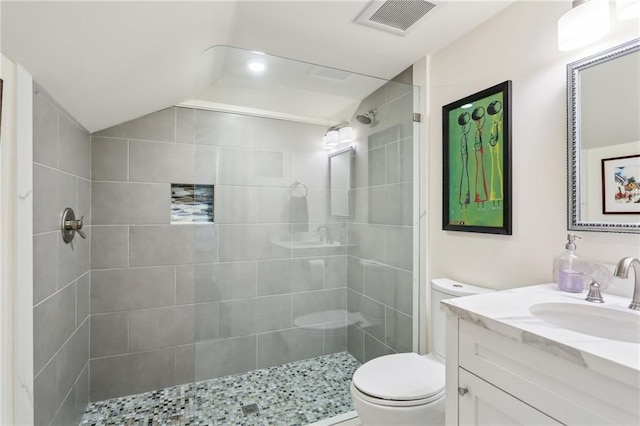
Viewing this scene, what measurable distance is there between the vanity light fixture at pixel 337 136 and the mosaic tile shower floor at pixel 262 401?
54.5 inches

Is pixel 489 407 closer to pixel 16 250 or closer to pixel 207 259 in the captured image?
pixel 207 259

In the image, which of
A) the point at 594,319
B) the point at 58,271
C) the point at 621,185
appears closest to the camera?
the point at 594,319

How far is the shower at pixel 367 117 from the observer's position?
2.08m

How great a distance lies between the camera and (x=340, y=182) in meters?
2.03

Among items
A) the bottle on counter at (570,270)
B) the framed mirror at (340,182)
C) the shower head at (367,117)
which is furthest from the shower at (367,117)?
the bottle on counter at (570,270)

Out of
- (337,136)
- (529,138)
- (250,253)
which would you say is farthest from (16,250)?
(529,138)

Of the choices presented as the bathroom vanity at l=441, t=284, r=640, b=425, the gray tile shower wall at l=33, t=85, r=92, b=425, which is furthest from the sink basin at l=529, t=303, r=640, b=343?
the gray tile shower wall at l=33, t=85, r=92, b=425

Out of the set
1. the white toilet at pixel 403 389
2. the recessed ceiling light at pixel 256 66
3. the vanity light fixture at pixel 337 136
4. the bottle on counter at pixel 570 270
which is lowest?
the white toilet at pixel 403 389

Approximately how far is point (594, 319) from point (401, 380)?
0.82 m

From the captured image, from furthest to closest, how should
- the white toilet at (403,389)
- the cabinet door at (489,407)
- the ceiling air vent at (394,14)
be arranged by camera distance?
the ceiling air vent at (394,14), the white toilet at (403,389), the cabinet door at (489,407)

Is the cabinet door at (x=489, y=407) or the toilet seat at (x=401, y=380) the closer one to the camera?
the cabinet door at (x=489, y=407)

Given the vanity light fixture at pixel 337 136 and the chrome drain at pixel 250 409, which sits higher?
the vanity light fixture at pixel 337 136

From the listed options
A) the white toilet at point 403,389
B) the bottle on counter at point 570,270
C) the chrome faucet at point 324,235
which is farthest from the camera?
the chrome faucet at point 324,235

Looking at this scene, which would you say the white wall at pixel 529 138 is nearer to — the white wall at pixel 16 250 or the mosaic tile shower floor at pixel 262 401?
the mosaic tile shower floor at pixel 262 401
